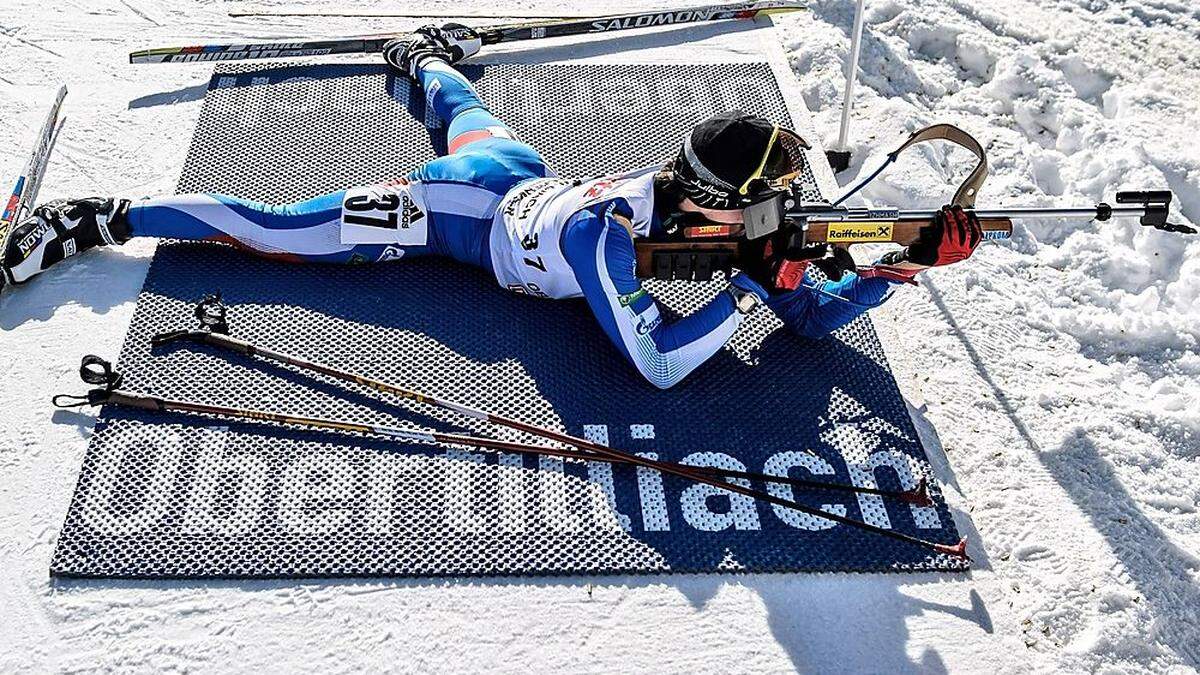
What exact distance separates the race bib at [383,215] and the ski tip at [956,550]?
2.38 meters

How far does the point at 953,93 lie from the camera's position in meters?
6.54

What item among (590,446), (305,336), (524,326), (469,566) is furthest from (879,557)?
(305,336)

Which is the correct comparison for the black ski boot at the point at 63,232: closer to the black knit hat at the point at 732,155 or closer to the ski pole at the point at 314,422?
the ski pole at the point at 314,422

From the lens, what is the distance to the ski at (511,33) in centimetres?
629

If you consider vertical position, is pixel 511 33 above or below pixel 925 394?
above

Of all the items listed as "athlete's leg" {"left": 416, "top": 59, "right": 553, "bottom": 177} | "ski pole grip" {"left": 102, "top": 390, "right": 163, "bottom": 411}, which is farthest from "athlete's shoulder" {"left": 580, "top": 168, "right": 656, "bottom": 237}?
"ski pole grip" {"left": 102, "top": 390, "right": 163, "bottom": 411}

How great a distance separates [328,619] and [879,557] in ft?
5.83

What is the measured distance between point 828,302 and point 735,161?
81 centimetres

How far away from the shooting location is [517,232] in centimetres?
467

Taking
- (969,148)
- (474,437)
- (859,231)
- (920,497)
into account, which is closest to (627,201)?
(859,231)

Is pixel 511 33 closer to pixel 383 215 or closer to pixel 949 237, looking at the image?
pixel 383 215

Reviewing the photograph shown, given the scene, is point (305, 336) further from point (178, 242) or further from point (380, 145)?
point (380, 145)

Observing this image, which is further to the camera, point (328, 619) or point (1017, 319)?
point (1017, 319)

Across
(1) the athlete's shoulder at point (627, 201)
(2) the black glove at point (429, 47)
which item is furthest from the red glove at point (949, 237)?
(2) the black glove at point (429, 47)
